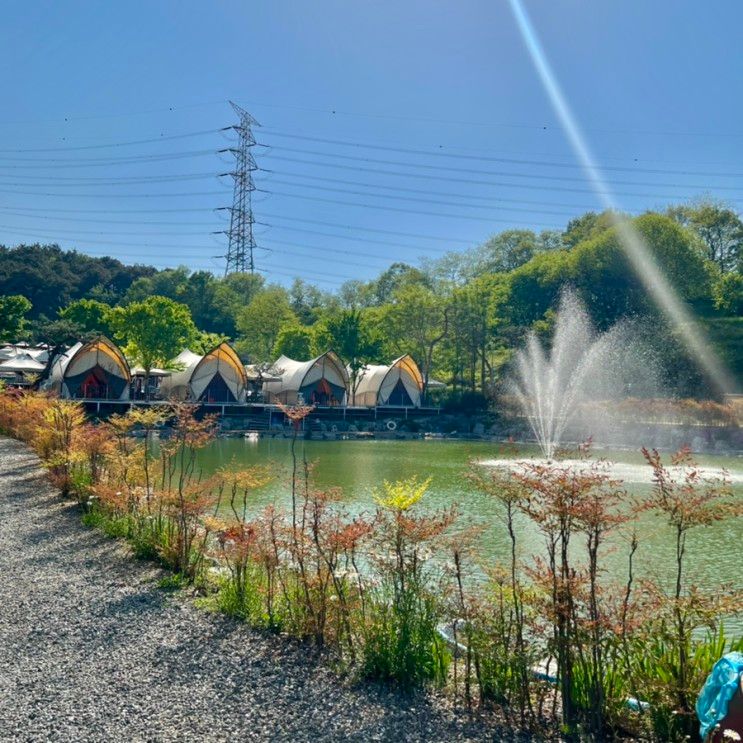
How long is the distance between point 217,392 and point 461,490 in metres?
25.9

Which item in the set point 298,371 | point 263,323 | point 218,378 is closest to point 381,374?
point 298,371

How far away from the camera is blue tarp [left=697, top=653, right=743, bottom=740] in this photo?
8.91ft

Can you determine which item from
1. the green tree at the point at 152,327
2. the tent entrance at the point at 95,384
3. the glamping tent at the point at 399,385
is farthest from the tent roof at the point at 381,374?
the tent entrance at the point at 95,384

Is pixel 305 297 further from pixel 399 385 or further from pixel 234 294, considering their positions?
pixel 399 385

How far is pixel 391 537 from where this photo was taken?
14.2 ft

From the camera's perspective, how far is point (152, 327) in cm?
3766

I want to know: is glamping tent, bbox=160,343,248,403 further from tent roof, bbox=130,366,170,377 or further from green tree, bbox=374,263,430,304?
green tree, bbox=374,263,430,304

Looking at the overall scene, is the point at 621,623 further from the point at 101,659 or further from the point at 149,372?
the point at 149,372

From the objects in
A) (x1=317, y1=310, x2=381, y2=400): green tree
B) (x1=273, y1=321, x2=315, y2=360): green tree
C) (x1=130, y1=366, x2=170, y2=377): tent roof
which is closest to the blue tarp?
(x1=317, y1=310, x2=381, y2=400): green tree

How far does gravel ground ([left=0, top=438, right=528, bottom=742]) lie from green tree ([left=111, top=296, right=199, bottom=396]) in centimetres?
3333

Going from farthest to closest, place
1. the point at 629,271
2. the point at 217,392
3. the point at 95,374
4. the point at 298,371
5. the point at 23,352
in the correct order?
1. the point at 23,352
2. the point at 629,271
3. the point at 298,371
4. the point at 217,392
5. the point at 95,374

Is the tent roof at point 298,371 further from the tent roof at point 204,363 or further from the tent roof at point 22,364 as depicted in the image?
the tent roof at point 22,364

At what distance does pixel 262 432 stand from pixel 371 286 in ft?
109

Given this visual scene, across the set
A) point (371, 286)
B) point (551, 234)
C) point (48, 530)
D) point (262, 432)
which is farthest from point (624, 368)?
point (48, 530)
